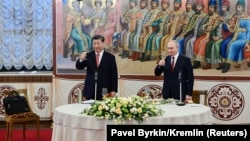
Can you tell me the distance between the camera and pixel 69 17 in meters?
7.70

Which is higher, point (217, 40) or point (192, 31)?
point (192, 31)

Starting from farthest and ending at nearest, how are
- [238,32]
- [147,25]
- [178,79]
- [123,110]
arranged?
[147,25], [238,32], [178,79], [123,110]

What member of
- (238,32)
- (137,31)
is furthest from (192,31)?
(137,31)

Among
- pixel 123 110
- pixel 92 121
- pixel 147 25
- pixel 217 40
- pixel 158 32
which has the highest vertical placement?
pixel 147 25

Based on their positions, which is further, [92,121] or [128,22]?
[128,22]

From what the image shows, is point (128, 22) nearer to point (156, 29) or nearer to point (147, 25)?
point (147, 25)

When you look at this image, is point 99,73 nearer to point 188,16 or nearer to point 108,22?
point 108,22

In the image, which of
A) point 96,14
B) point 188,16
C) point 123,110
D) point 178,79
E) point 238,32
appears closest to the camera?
point 123,110

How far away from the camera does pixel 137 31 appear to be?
7.57m

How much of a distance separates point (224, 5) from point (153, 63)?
1.56 metres

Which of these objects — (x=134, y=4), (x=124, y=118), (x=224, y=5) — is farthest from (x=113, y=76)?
(x=224, y=5)

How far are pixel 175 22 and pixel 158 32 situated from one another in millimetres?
338

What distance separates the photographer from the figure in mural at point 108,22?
7621 millimetres

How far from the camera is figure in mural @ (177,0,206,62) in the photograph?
24.3 ft
